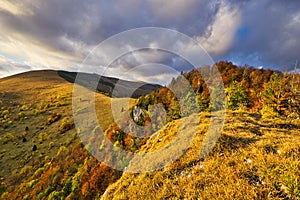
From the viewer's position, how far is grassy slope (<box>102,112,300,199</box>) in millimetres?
6238

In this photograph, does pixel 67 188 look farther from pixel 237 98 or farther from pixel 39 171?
pixel 237 98

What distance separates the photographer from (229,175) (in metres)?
7.46

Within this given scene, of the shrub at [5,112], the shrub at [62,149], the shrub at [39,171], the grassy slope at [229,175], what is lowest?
the shrub at [39,171]

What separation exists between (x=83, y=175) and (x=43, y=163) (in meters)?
21.7

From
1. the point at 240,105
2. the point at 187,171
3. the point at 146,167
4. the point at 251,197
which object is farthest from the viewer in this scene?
the point at 240,105

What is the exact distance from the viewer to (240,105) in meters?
40.0

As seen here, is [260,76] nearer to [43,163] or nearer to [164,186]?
[164,186]

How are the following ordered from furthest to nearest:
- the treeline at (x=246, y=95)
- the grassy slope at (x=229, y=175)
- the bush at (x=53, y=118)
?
the bush at (x=53, y=118) → the treeline at (x=246, y=95) → the grassy slope at (x=229, y=175)

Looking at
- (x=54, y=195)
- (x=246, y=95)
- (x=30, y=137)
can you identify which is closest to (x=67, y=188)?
(x=54, y=195)

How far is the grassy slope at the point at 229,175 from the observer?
624cm

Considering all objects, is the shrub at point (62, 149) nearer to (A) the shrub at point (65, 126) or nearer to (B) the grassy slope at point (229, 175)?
(A) the shrub at point (65, 126)

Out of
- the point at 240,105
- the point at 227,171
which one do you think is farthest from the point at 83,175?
the point at 240,105

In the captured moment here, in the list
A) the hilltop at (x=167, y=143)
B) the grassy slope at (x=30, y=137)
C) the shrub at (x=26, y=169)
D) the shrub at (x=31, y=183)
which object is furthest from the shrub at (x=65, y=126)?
the shrub at (x=31, y=183)

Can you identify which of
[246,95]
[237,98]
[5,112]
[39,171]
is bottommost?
[39,171]
